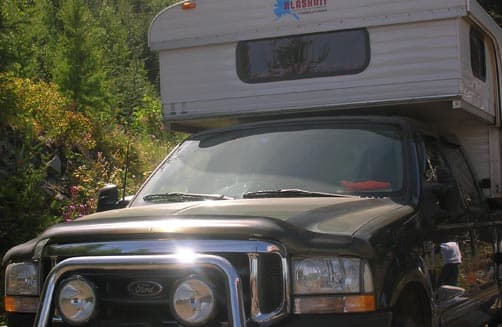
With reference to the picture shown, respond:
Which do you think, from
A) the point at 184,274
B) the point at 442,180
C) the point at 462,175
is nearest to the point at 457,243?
the point at 442,180

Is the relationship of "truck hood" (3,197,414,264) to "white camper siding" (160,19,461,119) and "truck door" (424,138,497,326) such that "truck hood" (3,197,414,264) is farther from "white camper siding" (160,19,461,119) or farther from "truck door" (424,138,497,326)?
"white camper siding" (160,19,461,119)

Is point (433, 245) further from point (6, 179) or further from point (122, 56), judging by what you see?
point (122, 56)

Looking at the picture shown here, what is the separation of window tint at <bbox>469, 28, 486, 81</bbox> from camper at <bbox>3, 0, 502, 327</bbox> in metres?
0.03

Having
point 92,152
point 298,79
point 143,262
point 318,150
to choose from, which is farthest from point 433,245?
point 92,152

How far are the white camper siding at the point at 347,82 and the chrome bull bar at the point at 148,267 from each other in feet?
10.4

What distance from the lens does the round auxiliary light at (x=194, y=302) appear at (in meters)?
3.57

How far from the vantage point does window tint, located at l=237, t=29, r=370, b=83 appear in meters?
6.60

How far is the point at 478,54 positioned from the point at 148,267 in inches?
175

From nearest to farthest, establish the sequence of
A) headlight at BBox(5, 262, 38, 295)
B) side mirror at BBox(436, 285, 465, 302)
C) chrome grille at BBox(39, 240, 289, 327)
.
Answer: chrome grille at BBox(39, 240, 289, 327)
headlight at BBox(5, 262, 38, 295)
side mirror at BBox(436, 285, 465, 302)

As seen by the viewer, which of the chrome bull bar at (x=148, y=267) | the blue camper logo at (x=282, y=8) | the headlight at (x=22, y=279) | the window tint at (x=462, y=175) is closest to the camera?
the chrome bull bar at (x=148, y=267)

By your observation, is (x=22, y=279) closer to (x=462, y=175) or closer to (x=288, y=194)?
(x=288, y=194)

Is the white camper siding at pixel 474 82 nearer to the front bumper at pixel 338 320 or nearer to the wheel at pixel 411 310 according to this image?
the wheel at pixel 411 310

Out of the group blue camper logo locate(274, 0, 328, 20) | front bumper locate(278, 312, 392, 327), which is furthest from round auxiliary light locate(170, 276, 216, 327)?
blue camper logo locate(274, 0, 328, 20)

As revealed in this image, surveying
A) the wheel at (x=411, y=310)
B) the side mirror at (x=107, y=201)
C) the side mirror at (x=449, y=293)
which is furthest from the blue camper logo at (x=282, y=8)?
the wheel at (x=411, y=310)
